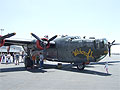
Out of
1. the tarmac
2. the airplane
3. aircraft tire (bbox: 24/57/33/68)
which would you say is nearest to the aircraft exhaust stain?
the airplane

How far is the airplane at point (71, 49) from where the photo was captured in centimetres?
1426

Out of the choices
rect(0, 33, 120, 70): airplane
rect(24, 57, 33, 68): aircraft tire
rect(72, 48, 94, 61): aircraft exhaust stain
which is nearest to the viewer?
rect(0, 33, 120, 70): airplane

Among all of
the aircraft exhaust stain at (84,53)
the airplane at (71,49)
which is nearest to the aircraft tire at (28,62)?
the airplane at (71,49)

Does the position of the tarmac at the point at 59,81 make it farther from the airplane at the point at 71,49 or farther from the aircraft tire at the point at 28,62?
the aircraft tire at the point at 28,62

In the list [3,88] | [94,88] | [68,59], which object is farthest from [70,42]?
[3,88]

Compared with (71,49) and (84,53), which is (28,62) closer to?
(71,49)

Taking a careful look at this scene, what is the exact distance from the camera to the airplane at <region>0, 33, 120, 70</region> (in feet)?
46.8

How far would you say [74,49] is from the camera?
16172mm

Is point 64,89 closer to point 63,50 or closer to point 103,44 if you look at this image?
point 103,44

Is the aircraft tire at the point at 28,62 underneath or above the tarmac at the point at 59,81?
above

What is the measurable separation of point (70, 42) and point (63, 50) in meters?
1.56

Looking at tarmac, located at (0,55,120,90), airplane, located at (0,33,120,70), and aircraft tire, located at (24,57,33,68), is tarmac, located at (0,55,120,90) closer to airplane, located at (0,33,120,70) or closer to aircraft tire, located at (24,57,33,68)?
airplane, located at (0,33,120,70)

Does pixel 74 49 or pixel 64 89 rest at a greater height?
pixel 74 49

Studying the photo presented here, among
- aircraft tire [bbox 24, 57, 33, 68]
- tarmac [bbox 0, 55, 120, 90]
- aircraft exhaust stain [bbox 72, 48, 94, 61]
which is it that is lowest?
tarmac [bbox 0, 55, 120, 90]
